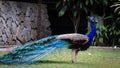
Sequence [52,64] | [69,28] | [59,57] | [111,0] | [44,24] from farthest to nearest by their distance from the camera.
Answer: [69,28] → [44,24] → [111,0] → [59,57] → [52,64]

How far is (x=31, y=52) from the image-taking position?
8703 mm

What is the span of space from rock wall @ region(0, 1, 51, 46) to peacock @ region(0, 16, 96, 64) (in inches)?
217

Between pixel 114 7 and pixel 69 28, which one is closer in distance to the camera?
pixel 114 7

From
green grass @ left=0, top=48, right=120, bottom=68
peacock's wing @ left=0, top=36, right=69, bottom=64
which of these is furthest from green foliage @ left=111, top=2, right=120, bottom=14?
peacock's wing @ left=0, top=36, right=69, bottom=64

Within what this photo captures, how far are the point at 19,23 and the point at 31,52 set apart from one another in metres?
6.39

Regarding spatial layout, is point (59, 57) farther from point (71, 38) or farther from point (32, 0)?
point (32, 0)

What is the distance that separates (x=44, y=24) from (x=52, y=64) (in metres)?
7.26

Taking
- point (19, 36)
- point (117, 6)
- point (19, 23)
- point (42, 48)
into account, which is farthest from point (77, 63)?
point (19, 23)

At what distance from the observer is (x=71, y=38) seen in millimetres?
8797

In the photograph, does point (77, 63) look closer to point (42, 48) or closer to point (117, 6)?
point (42, 48)

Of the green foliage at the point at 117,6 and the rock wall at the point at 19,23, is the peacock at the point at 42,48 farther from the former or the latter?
the rock wall at the point at 19,23

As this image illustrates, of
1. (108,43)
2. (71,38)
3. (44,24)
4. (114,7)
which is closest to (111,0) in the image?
(114,7)

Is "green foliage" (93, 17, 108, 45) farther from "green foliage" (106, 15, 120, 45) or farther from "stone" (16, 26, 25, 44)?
"stone" (16, 26, 25, 44)

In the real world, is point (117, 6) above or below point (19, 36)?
above
